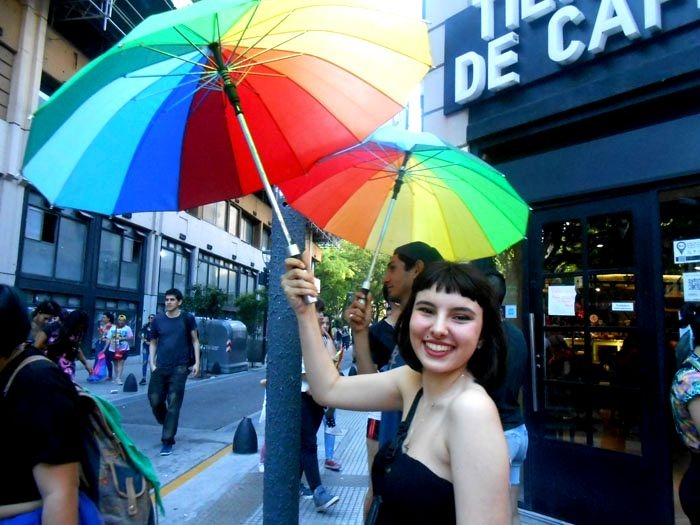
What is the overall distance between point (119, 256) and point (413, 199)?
20.4 meters

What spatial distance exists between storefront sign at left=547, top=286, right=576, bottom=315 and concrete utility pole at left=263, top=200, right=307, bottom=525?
2987 mm

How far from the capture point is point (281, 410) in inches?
100

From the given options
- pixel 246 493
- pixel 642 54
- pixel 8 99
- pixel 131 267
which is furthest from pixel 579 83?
pixel 131 267

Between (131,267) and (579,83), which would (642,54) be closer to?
(579,83)

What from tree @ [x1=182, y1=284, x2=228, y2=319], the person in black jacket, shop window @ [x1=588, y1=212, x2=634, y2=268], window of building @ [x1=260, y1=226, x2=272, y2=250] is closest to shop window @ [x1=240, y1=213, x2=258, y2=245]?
window of building @ [x1=260, y1=226, x2=272, y2=250]

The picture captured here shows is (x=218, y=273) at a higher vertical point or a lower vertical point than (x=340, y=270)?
lower

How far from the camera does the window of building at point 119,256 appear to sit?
20.5 meters

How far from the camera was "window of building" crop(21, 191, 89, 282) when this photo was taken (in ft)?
55.0

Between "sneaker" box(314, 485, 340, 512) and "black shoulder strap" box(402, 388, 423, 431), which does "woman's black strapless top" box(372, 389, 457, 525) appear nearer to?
"black shoulder strap" box(402, 388, 423, 431)

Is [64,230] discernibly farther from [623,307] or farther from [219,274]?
[623,307]

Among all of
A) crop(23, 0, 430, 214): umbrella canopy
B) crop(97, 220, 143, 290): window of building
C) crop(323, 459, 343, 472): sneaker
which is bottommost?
crop(323, 459, 343, 472): sneaker

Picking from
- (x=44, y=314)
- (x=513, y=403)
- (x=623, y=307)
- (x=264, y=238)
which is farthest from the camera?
(x=264, y=238)

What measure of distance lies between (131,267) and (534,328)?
20463 mm

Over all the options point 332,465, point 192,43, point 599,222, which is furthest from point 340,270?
point 192,43
